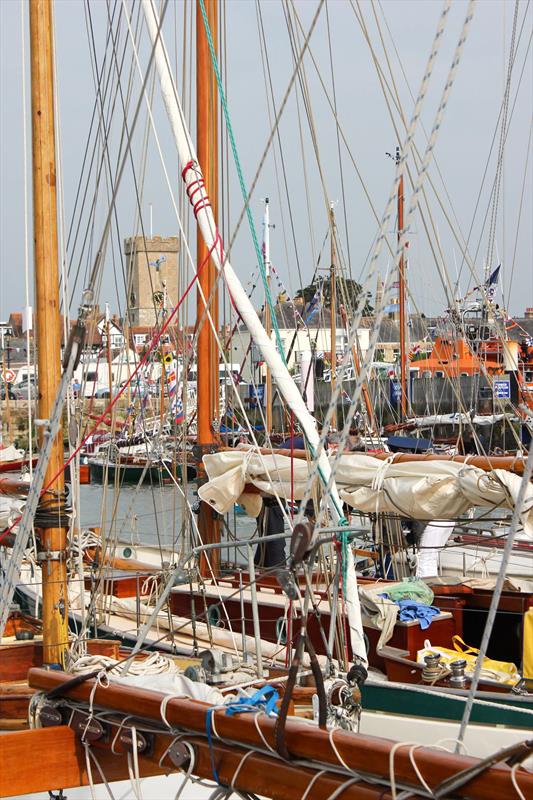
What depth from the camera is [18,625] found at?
9.95 metres

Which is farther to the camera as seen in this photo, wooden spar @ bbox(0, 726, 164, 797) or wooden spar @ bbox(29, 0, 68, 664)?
wooden spar @ bbox(29, 0, 68, 664)

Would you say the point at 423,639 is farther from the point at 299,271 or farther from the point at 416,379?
the point at 416,379

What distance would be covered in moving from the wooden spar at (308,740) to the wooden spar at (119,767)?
62 mm

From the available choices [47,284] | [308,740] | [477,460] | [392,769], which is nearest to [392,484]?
[477,460]

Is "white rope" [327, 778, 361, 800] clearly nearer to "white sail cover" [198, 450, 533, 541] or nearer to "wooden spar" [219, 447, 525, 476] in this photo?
"white sail cover" [198, 450, 533, 541]

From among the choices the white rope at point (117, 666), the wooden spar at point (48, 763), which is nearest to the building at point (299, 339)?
the white rope at point (117, 666)

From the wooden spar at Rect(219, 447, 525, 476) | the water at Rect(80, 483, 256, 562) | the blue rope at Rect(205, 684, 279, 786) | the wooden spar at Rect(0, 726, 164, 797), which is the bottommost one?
the water at Rect(80, 483, 256, 562)

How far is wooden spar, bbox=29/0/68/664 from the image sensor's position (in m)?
6.22

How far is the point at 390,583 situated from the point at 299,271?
339 inches

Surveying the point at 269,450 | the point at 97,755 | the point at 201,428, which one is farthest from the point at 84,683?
the point at 201,428

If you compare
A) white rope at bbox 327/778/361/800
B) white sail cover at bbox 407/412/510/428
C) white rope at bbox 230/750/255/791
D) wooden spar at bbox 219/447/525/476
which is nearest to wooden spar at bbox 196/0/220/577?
wooden spar at bbox 219/447/525/476

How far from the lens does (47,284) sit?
6.23 m

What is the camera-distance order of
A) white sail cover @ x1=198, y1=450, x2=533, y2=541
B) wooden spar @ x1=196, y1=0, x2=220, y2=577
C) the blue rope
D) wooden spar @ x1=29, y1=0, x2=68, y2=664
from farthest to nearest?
wooden spar @ x1=196, y1=0, x2=220, y2=577, white sail cover @ x1=198, y1=450, x2=533, y2=541, wooden spar @ x1=29, y1=0, x2=68, y2=664, the blue rope

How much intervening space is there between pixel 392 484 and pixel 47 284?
12.0ft
